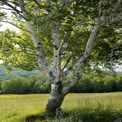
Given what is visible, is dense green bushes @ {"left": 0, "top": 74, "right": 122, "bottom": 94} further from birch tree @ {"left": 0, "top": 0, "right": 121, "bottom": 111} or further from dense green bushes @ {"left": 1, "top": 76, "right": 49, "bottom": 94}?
birch tree @ {"left": 0, "top": 0, "right": 121, "bottom": 111}

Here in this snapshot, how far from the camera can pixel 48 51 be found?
20312mm

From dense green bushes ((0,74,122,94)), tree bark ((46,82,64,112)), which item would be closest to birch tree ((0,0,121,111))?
tree bark ((46,82,64,112))

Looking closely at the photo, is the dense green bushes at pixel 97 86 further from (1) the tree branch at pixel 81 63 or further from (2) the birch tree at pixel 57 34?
(1) the tree branch at pixel 81 63

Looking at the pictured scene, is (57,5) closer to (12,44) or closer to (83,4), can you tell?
(83,4)

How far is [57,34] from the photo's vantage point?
15.9 meters

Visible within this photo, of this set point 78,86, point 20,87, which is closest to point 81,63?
point 78,86

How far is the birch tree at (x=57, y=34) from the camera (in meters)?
13.0

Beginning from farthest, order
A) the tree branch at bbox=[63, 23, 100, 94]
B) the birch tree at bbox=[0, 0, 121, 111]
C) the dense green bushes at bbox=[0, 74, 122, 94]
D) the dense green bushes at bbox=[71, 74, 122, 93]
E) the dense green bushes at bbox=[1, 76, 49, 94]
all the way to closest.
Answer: the dense green bushes at bbox=[1, 76, 49, 94] < the dense green bushes at bbox=[71, 74, 122, 93] < the dense green bushes at bbox=[0, 74, 122, 94] < the tree branch at bbox=[63, 23, 100, 94] < the birch tree at bbox=[0, 0, 121, 111]

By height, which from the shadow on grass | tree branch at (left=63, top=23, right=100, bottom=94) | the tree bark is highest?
tree branch at (left=63, top=23, right=100, bottom=94)

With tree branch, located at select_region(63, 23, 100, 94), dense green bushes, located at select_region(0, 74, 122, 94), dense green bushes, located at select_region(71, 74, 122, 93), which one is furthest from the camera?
dense green bushes, located at select_region(71, 74, 122, 93)

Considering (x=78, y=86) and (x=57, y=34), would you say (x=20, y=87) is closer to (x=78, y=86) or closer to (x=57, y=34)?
(x=78, y=86)

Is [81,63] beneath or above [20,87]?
above

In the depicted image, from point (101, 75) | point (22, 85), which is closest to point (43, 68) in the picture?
point (101, 75)

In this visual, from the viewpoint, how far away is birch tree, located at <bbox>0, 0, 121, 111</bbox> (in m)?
13.0
